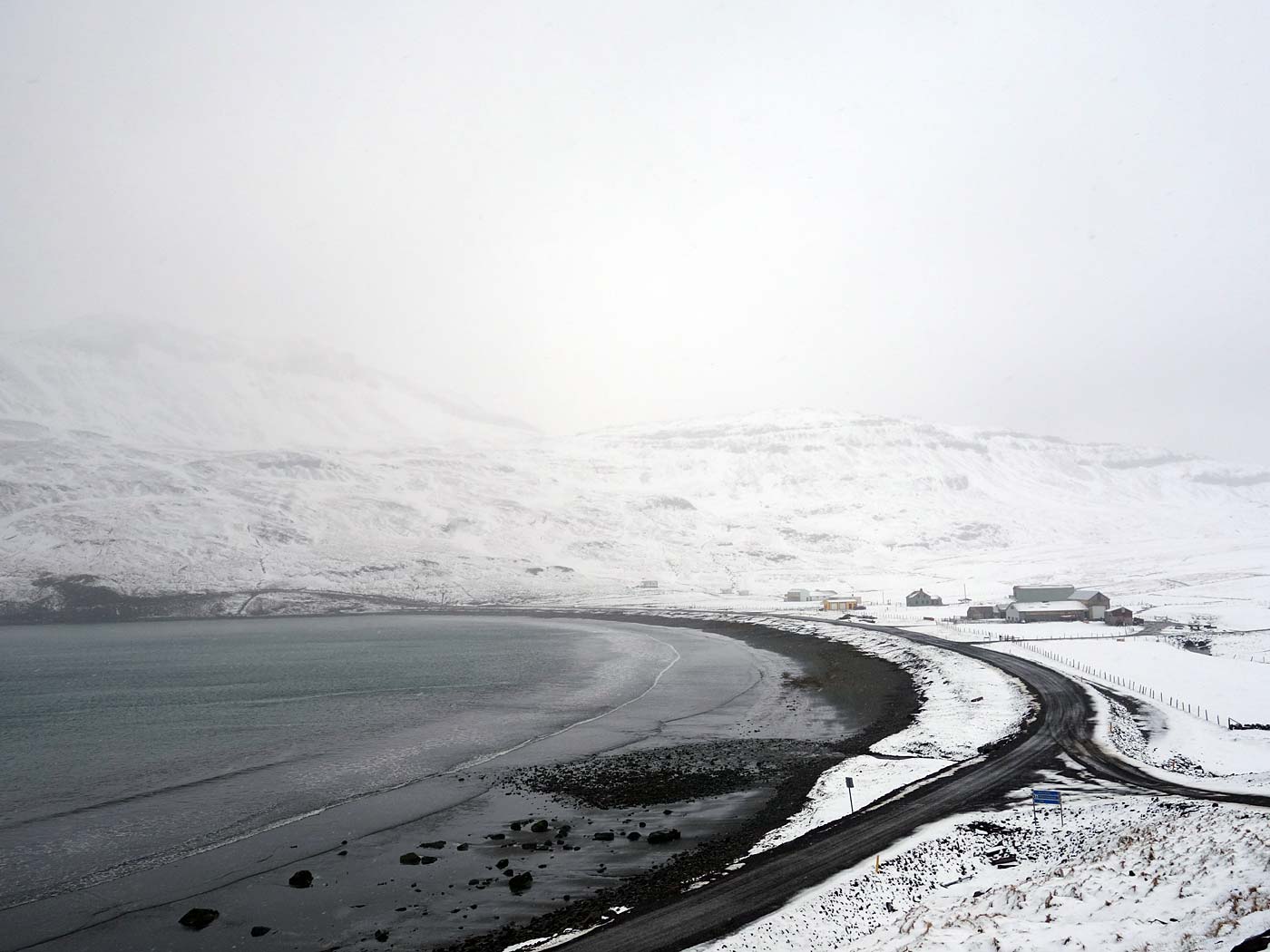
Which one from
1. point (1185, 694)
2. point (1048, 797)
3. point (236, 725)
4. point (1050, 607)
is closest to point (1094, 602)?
point (1050, 607)

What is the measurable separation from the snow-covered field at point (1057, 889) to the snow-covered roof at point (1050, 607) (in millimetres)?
106468

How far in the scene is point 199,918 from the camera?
26.2 meters

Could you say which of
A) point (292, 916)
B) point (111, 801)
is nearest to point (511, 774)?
point (292, 916)

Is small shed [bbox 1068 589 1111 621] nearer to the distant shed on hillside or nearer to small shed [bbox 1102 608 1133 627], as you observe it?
small shed [bbox 1102 608 1133 627]

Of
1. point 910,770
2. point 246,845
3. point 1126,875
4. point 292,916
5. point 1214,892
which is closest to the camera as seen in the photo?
point 1214,892

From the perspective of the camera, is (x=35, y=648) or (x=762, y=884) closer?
(x=762, y=884)

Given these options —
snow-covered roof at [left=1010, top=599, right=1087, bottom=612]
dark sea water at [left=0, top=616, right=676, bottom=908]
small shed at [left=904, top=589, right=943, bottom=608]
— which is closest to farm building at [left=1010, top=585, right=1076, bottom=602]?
snow-covered roof at [left=1010, top=599, right=1087, bottom=612]

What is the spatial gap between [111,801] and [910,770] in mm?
42670

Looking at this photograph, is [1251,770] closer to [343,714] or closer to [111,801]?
[111,801]

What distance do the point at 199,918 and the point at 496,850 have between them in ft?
35.4

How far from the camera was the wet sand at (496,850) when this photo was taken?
25469 mm

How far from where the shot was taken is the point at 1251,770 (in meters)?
35.4

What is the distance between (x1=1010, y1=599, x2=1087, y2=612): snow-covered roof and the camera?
126 meters

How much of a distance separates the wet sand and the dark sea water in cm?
347
